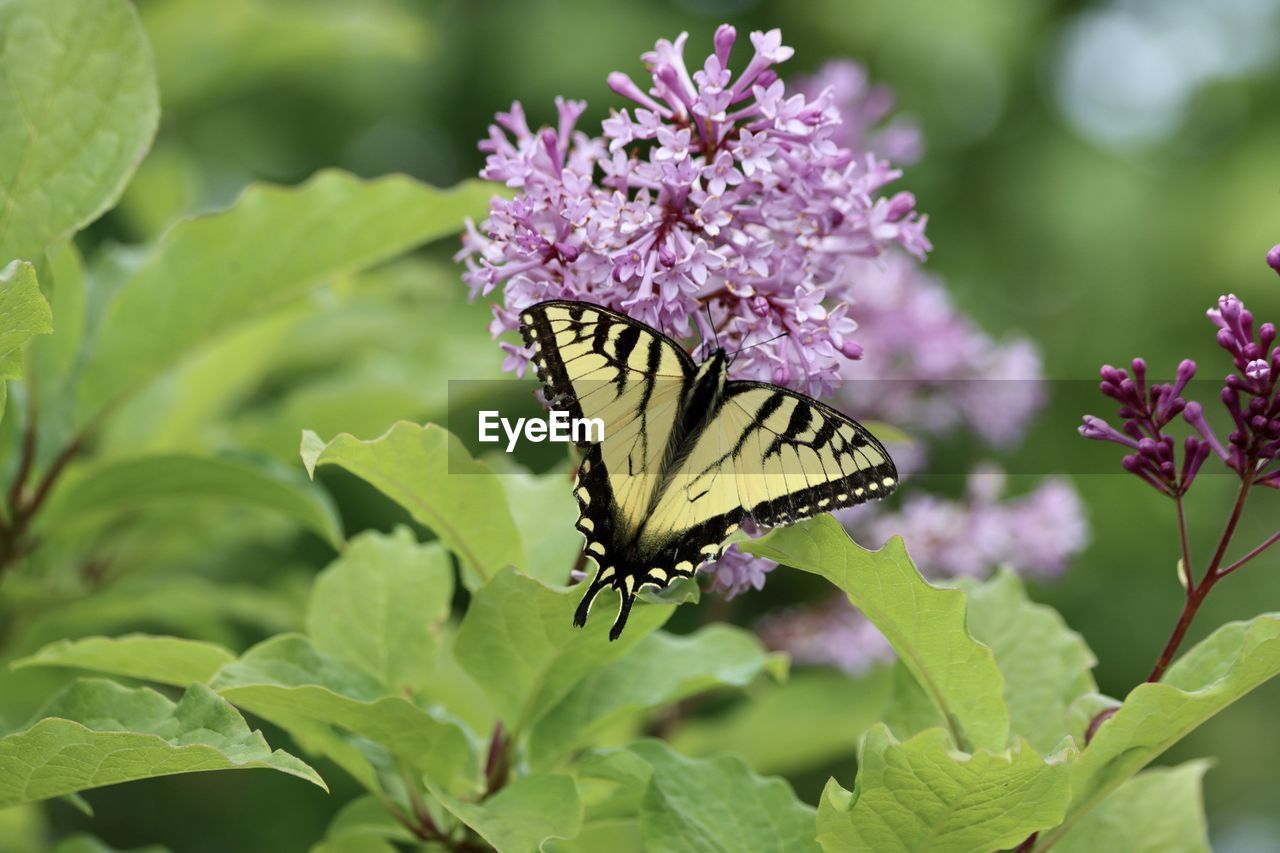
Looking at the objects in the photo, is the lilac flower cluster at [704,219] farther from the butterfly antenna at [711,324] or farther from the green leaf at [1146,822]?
the green leaf at [1146,822]

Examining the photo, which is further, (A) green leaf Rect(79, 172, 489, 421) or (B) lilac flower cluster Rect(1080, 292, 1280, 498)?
(A) green leaf Rect(79, 172, 489, 421)

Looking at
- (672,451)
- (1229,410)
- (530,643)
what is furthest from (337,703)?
(1229,410)

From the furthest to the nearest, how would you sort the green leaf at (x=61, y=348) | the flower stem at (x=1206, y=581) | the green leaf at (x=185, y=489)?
the green leaf at (x=61, y=348), the green leaf at (x=185, y=489), the flower stem at (x=1206, y=581)

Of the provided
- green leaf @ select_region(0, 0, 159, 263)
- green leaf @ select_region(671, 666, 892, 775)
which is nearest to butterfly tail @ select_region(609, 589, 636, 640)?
green leaf @ select_region(0, 0, 159, 263)

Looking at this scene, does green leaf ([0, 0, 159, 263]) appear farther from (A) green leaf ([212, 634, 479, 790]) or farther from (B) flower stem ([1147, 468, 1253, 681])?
(B) flower stem ([1147, 468, 1253, 681])

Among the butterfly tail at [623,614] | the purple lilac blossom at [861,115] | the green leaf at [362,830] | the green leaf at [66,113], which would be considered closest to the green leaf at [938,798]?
the butterfly tail at [623,614]
